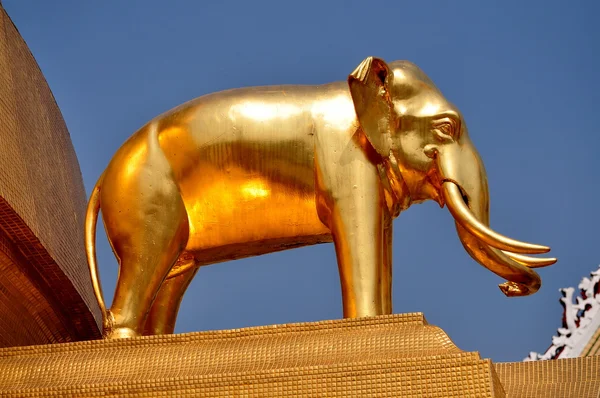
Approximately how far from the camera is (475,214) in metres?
5.85

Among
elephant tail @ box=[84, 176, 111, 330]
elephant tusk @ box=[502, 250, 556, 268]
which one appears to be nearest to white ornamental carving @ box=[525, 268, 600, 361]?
elephant tusk @ box=[502, 250, 556, 268]

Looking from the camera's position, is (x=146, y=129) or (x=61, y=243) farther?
(x=61, y=243)

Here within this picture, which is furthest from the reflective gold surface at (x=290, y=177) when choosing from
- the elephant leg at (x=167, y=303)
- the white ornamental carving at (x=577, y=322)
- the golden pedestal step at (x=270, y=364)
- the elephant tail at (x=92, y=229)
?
the white ornamental carving at (x=577, y=322)

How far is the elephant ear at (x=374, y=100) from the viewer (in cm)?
586

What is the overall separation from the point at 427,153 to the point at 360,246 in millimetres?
615

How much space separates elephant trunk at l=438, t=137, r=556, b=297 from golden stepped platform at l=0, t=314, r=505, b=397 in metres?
0.91

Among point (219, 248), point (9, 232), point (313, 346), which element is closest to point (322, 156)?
point (219, 248)

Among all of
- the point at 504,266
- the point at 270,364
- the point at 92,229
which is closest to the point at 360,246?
the point at 504,266

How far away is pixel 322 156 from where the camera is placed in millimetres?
5852

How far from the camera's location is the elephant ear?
586cm

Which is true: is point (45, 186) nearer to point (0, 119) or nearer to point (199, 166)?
point (0, 119)

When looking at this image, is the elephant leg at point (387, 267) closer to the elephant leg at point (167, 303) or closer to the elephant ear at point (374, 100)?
the elephant ear at point (374, 100)

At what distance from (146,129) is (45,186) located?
54.7 inches

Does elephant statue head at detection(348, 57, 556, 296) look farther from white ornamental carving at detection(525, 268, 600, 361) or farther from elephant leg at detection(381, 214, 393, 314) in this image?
white ornamental carving at detection(525, 268, 600, 361)
